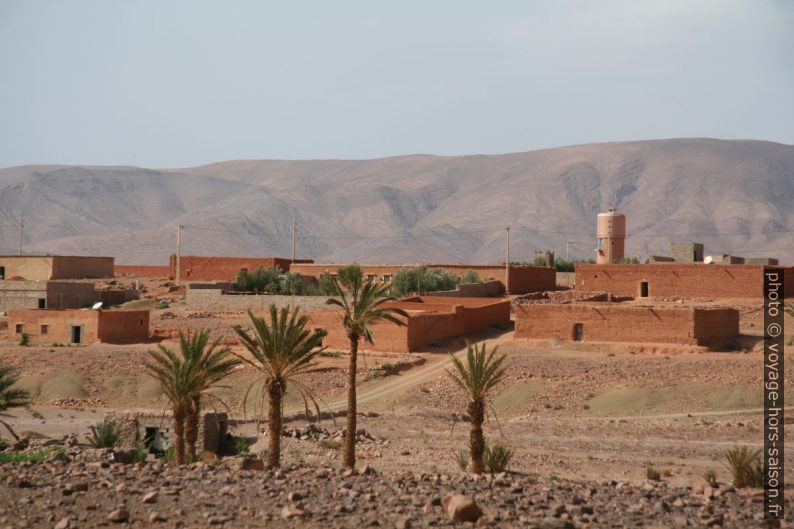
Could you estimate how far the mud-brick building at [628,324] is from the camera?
3425cm

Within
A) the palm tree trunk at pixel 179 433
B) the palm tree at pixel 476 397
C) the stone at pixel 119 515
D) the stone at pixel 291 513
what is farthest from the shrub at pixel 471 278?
the stone at pixel 119 515

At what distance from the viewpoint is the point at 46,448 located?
76.8 feet

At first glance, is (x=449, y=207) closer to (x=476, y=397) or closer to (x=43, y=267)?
(x=43, y=267)

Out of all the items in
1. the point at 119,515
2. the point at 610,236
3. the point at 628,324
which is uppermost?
the point at 610,236

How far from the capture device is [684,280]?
45.8 metres

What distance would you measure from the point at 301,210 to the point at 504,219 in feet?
116

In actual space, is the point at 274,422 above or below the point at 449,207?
below

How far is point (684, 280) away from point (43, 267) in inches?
1438

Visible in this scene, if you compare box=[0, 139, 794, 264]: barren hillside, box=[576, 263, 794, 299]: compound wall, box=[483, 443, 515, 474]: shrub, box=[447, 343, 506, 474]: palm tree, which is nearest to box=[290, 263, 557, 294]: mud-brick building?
box=[576, 263, 794, 299]: compound wall

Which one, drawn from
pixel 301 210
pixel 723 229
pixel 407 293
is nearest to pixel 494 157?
pixel 301 210

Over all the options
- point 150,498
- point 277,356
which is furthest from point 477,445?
point 150,498

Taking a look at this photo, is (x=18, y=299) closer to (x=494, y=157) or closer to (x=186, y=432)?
(x=186, y=432)

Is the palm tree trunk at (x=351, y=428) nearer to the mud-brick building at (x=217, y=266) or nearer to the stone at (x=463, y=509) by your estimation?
the stone at (x=463, y=509)

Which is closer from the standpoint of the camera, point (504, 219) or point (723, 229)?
point (723, 229)
